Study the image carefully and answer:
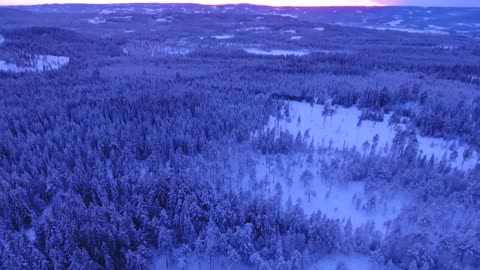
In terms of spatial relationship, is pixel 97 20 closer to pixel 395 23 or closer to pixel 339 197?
pixel 339 197

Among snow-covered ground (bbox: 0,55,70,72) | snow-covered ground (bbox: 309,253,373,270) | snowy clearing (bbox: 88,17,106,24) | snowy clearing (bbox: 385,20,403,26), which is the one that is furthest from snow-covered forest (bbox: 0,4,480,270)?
snowy clearing (bbox: 385,20,403,26)

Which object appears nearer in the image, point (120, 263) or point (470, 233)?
point (120, 263)

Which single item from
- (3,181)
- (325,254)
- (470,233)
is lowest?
(325,254)

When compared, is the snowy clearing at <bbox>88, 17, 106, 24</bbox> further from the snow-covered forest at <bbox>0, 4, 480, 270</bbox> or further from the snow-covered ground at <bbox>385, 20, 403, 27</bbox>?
the snow-covered ground at <bbox>385, 20, 403, 27</bbox>

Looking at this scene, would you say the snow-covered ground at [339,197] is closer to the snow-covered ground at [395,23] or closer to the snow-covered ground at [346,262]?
the snow-covered ground at [346,262]

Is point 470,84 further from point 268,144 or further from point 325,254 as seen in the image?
point 325,254

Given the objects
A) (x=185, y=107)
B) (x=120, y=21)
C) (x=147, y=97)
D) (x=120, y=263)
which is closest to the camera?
(x=120, y=263)

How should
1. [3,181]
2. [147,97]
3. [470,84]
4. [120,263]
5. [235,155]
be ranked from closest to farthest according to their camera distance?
[120,263]
[3,181]
[235,155]
[147,97]
[470,84]

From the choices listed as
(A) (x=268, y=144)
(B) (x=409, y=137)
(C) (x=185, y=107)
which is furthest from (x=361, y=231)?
(C) (x=185, y=107)
